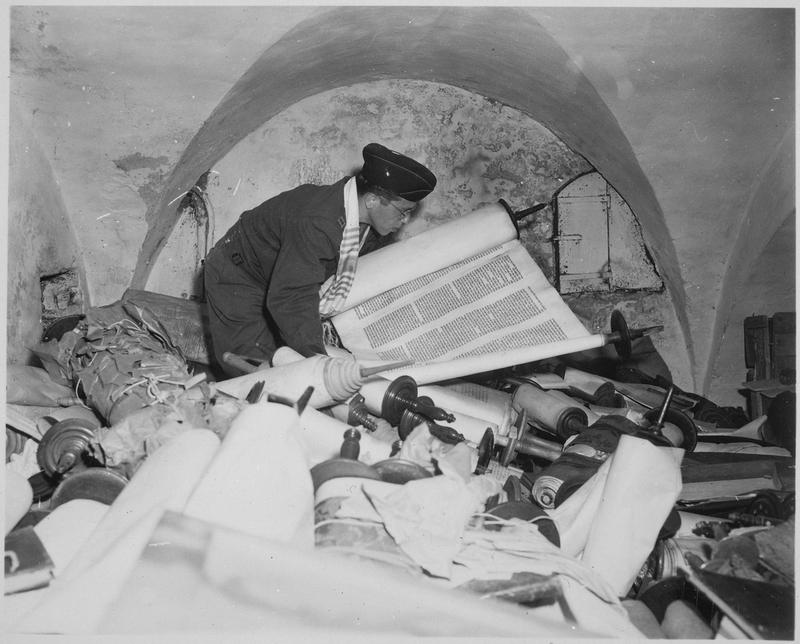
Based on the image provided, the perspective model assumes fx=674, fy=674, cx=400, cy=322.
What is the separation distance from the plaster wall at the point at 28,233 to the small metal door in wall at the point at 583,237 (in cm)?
257

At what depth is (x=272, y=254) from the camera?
2.76 metres

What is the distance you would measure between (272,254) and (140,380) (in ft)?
3.12

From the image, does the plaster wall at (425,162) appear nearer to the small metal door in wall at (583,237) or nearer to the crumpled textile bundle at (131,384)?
the small metal door in wall at (583,237)

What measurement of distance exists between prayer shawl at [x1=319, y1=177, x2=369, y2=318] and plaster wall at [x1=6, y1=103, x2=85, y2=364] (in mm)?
1140

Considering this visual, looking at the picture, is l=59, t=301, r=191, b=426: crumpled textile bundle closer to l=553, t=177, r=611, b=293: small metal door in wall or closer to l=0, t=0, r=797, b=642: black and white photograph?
l=0, t=0, r=797, b=642: black and white photograph

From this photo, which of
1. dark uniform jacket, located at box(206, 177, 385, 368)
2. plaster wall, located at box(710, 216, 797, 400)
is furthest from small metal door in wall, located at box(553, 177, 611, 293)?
dark uniform jacket, located at box(206, 177, 385, 368)

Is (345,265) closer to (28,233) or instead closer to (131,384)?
(131,384)

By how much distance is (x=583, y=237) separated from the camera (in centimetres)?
385

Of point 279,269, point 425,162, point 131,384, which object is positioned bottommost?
point 131,384

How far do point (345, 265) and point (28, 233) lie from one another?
1249 millimetres

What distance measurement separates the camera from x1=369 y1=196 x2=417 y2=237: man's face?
2676 mm

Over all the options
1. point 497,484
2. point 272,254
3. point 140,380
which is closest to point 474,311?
point 272,254

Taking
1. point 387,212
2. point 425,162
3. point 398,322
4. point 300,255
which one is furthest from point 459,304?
point 425,162

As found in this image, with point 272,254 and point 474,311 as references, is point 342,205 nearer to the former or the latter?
point 272,254
